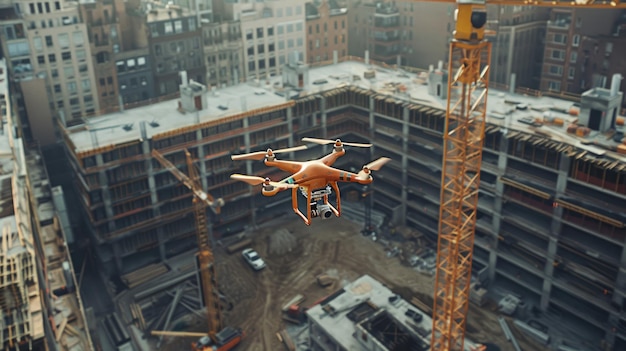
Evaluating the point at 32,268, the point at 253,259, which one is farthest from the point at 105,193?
the point at 32,268

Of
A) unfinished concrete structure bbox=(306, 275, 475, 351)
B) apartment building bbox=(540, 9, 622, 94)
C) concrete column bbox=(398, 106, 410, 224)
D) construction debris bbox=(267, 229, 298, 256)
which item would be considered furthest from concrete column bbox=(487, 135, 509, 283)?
apartment building bbox=(540, 9, 622, 94)

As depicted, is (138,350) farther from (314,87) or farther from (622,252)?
(622,252)

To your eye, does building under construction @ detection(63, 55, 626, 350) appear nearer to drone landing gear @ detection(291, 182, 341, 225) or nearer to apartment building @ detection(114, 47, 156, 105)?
apartment building @ detection(114, 47, 156, 105)

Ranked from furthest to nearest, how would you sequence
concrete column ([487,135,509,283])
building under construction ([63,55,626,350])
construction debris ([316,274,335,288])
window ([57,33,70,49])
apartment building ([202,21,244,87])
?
apartment building ([202,21,244,87]) → window ([57,33,70,49]) → construction debris ([316,274,335,288]) → concrete column ([487,135,509,283]) → building under construction ([63,55,626,350])

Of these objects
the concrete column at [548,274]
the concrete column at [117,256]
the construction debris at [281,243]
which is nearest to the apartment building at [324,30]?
the construction debris at [281,243]

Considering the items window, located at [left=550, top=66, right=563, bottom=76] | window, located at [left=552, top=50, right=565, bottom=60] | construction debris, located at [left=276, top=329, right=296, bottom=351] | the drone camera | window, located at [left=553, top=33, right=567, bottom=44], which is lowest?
construction debris, located at [left=276, top=329, right=296, bottom=351]

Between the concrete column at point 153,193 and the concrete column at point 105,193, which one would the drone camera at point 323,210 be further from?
the concrete column at point 105,193

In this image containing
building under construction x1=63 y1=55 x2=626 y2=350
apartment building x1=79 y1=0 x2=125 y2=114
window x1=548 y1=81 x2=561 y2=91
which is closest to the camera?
building under construction x1=63 y1=55 x2=626 y2=350
